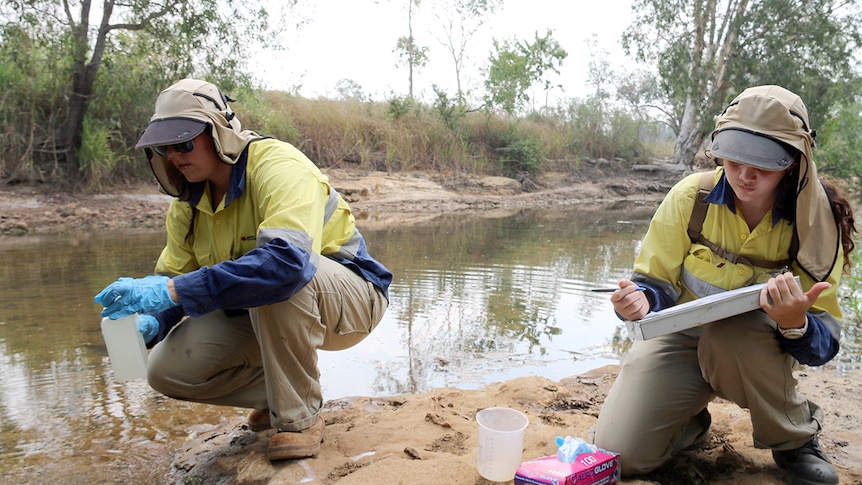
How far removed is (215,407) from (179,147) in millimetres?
1382

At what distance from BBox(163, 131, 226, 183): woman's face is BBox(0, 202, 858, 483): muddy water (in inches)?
43.3

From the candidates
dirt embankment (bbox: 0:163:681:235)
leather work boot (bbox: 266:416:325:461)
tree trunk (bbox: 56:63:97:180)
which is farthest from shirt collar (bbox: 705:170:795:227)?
tree trunk (bbox: 56:63:97:180)

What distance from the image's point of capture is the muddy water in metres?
2.59

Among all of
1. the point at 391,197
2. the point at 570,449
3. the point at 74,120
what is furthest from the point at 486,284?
the point at 74,120

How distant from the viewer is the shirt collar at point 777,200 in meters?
2.04

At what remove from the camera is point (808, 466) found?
2031mm

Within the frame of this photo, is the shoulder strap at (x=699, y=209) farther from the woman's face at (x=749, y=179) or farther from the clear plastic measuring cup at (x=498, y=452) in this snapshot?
the clear plastic measuring cup at (x=498, y=452)

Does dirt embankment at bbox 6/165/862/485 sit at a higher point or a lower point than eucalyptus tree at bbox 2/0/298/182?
lower

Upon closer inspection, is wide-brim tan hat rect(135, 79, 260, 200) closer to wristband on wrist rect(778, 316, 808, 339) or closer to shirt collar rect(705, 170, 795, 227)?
shirt collar rect(705, 170, 795, 227)

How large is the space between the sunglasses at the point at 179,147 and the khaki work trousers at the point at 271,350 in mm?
603

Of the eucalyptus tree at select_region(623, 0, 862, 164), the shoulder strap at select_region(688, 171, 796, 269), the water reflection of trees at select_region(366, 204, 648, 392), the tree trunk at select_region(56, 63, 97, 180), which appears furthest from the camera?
the eucalyptus tree at select_region(623, 0, 862, 164)

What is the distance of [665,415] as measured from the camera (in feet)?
6.86

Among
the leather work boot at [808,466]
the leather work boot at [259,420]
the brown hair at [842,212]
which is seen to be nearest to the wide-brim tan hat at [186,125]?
the leather work boot at [259,420]

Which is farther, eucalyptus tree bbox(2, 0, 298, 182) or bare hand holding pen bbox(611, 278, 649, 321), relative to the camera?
eucalyptus tree bbox(2, 0, 298, 182)
